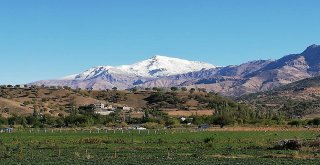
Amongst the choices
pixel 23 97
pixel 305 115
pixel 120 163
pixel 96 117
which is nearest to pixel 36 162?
pixel 120 163

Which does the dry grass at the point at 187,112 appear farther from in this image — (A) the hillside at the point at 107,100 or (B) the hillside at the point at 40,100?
(B) the hillside at the point at 40,100

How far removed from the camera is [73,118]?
130 metres

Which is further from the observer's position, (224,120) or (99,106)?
(99,106)

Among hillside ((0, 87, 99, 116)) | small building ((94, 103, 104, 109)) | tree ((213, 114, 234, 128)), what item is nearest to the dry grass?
small building ((94, 103, 104, 109))

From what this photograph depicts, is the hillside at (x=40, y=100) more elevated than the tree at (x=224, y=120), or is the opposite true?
the hillside at (x=40, y=100)

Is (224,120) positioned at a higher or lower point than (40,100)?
lower

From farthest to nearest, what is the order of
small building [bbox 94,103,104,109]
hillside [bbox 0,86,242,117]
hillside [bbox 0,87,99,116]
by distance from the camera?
small building [bbox 94,103,104,109] → hillside [bbox 0,86,242,117] → hillside [bbox 0,87,99,116]

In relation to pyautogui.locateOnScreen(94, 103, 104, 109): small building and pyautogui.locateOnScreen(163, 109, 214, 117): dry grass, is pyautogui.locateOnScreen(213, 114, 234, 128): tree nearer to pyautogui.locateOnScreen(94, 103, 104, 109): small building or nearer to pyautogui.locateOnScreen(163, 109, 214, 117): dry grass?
pyautogui.locateOnScreen(163, 109, 214, 117): dry grass

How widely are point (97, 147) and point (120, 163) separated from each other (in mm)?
21568

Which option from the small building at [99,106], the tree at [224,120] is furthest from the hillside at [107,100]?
the tree at [224,120]

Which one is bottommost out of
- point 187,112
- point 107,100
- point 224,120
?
point 224,120

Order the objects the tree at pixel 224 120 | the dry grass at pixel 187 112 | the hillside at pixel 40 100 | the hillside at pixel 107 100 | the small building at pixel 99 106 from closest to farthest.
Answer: the tree at pixel 224 120 → the hillside at pixel 40 100 → the dry grass at pixel 187 112 → the hillside at pixel 107 100 → the small building at pixel 99 106

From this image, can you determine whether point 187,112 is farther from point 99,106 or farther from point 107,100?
point 107,100

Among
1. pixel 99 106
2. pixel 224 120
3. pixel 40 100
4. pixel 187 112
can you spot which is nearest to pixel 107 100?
pixel 99 106
